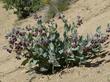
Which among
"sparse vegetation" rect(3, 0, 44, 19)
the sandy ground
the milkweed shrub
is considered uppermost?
the milkweed shrub

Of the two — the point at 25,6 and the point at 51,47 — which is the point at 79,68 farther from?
the point at 25,6

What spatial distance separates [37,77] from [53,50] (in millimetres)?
576

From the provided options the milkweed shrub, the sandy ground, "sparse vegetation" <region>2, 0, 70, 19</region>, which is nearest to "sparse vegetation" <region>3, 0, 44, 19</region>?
"sparse vegetation" <region>2, 0, 70, 19</region>

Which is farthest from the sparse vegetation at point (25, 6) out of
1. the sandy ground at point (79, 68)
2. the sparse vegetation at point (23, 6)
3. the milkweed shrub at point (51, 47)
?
the milkweed shrub at point (51, 47)

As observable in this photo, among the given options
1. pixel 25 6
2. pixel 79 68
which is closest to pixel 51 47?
pixel 79 68

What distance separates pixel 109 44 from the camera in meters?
7.92

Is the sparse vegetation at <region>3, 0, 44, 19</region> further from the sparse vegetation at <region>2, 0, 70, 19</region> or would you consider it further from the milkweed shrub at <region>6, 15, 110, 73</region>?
the milkweed shrub at <region>6, 15, 110, 73</region>

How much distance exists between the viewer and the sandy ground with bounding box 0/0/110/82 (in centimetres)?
671

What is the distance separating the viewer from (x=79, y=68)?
7.14 meters

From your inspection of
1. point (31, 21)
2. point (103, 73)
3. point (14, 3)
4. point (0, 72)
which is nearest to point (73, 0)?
point (31, 21)

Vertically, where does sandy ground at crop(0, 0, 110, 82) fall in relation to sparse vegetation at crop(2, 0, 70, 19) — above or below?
above

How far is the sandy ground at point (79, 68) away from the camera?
22.0 feet

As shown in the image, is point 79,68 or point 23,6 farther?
point 23,6

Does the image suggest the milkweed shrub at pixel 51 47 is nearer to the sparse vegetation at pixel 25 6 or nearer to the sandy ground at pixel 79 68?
the sandy ground at pixel 79 68
